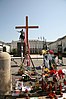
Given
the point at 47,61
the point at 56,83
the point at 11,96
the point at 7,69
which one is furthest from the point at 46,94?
the point at 47,61

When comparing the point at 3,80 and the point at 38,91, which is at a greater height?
the point at 3,80

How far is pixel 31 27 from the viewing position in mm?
13789

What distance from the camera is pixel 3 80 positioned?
5.49m

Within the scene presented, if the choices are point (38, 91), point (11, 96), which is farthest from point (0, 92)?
point (38, 91)

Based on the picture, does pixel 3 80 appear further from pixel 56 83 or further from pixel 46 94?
pixel 56 83

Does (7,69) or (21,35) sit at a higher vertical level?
(21,35)

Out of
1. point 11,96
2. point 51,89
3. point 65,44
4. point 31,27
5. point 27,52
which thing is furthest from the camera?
point 65,44

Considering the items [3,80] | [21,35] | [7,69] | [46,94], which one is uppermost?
[21,35]

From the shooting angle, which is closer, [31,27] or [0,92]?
[0,92]

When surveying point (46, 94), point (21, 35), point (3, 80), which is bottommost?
point (46, 94)

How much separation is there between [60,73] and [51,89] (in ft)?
2.17

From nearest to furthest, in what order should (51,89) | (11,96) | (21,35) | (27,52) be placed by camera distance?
(11,96)
(51,89)
(27,52)
(21,35)

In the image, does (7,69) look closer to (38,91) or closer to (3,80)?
(3,80)

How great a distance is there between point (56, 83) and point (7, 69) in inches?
69.5
